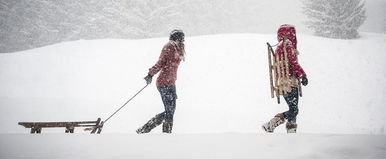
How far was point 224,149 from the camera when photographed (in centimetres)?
351

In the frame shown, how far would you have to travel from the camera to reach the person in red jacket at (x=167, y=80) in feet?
16.5

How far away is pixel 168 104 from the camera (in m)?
5.03

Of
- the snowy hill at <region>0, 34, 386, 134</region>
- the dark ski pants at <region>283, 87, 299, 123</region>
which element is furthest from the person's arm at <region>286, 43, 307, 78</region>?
the snowy hill at <region>0, 34, 386, 134</region>

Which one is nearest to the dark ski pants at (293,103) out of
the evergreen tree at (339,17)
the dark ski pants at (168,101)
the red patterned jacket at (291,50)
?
the red patterned jacket at (291,50)

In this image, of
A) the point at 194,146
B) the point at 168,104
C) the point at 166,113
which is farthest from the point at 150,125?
the point at 194,146

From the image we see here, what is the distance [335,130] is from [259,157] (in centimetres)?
631

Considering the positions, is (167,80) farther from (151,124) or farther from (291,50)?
(291,50)

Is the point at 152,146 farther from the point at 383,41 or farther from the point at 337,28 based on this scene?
the point at 337,28

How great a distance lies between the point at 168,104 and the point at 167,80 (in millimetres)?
412

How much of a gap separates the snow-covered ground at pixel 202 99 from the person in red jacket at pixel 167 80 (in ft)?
2.34

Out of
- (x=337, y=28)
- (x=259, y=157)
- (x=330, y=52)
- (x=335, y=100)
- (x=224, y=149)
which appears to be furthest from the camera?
(x=337, y=28)

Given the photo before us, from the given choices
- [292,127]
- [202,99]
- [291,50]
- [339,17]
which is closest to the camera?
[292,127]

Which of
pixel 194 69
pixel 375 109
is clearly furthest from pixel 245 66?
pixel 375 109

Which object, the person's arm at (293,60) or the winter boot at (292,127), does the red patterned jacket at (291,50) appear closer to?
the person's arm at (293,60)
